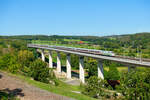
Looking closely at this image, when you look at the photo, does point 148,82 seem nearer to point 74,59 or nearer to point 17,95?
point 17,95

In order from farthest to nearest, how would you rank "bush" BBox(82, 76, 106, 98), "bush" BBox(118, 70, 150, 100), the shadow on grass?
"bush" BBox(82, 76, 106, 98) → "bush" BBox(118, 70, 150, 100) → the shadow on grass

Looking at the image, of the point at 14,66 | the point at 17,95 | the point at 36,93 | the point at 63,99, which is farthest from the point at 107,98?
the point at 14,66

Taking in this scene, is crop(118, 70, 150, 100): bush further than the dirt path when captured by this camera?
Yes

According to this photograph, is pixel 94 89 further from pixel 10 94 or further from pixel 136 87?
pixel 10 94

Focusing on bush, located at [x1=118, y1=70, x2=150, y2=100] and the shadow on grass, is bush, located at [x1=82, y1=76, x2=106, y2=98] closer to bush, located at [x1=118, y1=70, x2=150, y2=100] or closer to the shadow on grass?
bush, located at [x1=118, y1=70, x2=150, y2=100]

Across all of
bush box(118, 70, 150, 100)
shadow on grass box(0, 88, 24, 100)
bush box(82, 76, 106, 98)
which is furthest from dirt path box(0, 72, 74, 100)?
bush box(82, 76, 106, 98)

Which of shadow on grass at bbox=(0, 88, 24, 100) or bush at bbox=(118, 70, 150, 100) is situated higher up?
shadow on grass at bbox=(0, 88, 24, 100)

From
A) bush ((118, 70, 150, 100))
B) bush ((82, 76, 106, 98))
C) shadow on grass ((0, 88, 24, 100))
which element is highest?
shadow on grass ((0, 88, 24, 100))
